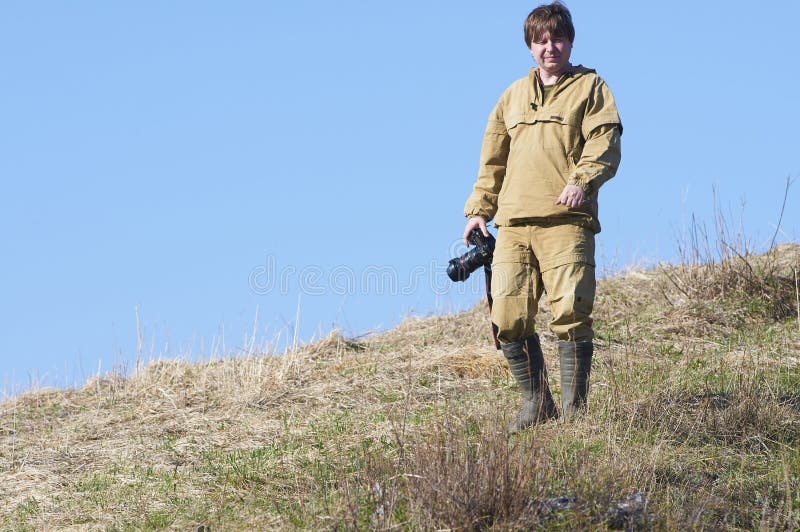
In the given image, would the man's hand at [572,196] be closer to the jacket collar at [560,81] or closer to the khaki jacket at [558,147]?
the khaki jacket at [558,147]

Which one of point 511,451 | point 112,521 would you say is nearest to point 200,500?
point 112,521

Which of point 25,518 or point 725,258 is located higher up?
point 725,258

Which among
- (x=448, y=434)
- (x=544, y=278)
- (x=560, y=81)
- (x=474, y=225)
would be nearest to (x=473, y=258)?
(x=474, y=225)

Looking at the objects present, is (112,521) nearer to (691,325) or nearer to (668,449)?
(668,449)

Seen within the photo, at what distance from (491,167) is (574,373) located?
1.37m

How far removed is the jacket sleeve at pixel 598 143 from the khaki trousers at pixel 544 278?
0.31m

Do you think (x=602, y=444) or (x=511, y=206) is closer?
(x=602, y=444)

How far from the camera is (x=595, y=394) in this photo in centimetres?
628

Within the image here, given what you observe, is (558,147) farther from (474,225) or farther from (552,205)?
(474,225)

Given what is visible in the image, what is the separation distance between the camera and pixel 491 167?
5.94 metres

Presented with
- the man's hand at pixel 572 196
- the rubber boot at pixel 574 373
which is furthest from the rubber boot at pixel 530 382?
the man's hand at pixel 572 196

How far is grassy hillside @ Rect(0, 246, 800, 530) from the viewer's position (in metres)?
4.11

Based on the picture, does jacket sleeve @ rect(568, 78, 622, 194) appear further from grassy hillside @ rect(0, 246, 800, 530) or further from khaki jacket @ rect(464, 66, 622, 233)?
grassy hillside @ rect(0, 246, 800, 530)

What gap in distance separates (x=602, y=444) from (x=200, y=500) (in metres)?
2.16
